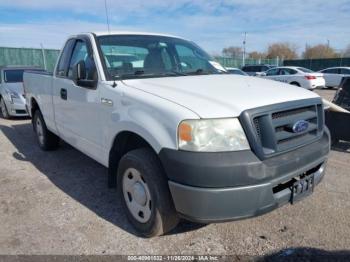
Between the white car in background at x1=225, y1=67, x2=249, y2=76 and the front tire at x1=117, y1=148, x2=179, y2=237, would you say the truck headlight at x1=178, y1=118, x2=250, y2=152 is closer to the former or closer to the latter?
the front tire at x1=117, y1=148, x2=179, y2=237

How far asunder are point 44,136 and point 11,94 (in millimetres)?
4019

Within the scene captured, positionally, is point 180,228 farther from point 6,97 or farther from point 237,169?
point 6,97

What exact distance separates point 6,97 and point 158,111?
8.00 metres

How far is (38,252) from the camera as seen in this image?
2.95 meters

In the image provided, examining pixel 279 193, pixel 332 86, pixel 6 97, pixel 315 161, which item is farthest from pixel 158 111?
pixel 332 86

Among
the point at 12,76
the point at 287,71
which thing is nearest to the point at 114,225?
the point at 12,76

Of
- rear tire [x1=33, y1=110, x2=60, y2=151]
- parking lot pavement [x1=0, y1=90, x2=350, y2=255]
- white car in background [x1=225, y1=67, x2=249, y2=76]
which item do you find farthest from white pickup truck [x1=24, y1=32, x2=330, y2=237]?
rear tire [x1=33, y1=110, x2=60, y2=151]

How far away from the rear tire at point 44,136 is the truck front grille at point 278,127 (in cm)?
426

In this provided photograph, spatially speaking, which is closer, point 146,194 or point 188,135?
point 188,135

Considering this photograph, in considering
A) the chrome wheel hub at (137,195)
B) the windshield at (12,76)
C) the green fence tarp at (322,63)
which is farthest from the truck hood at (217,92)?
the green fence tarp at (322,63)

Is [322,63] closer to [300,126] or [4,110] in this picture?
[4,110]

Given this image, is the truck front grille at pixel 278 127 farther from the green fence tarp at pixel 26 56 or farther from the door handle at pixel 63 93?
the green fence tarp at pixel 26 56

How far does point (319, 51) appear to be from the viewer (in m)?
61.6

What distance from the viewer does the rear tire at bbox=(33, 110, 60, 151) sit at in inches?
231
